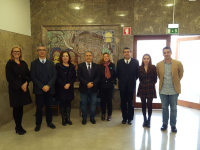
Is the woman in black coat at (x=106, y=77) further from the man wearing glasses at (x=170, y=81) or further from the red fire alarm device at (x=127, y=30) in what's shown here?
the red fire alarm device at (x=127, y=30)

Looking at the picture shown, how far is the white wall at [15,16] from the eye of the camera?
3395mm

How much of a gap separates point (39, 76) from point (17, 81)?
0.38m

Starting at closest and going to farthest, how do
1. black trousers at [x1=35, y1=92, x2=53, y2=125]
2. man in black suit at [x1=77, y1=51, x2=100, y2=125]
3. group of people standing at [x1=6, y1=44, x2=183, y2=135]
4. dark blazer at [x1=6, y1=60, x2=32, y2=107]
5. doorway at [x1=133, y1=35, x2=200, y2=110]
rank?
1. dark blazer at [x1=6, y1=60, x2=32, y2=107]
2. group of people standing at [x1=6, y1=44, x2=183, y2=135]
3. black trousers at [x1=35, y1=92, x2=53, y2=125]
4. man in black suit at [x1=77, y1=51, x2=100, y2=125]
5. doorway at [x1=133, y1=35, x2=200, y2=110]

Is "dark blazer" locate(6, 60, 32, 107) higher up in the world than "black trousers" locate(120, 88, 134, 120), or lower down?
higher up

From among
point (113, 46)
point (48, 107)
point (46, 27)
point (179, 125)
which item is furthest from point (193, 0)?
point (48, 107)

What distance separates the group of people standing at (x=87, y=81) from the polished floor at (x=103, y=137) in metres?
0.17

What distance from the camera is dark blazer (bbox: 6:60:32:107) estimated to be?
109 inches

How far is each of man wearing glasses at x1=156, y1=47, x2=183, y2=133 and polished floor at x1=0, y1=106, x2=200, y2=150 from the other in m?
0.33

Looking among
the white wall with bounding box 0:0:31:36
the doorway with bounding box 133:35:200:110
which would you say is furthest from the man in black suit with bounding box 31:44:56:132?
the doorway with bounding box 133:35:200:110

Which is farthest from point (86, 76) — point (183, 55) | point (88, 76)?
point (183, 55)

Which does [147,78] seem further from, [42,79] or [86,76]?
[42,79]

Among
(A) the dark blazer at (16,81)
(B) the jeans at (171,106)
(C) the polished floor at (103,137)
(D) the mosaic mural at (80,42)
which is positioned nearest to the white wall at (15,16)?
(D) the mosaic mural at (80,42)

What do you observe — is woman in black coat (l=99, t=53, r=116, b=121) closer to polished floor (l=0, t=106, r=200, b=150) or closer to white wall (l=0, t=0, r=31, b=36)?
Result: polished floor (l=0, t=106, r=200, b=150)

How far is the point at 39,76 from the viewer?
118 inches
